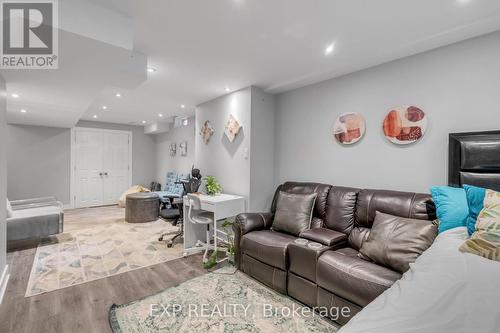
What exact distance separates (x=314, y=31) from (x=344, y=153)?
154 centimetres

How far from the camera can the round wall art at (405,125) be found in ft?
7.85

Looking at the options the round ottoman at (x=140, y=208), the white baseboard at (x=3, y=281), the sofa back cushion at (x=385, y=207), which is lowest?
the white baseboard at (x=3, y=281)

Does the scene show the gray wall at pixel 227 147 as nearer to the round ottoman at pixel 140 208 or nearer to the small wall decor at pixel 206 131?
the small wall decor at pixel 206 131

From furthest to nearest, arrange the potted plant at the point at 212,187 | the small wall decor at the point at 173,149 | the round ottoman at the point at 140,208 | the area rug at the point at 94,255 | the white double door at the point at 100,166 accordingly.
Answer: the small wall decor at the point at 173,149, the white double door at the point at 100,166, the round ottoman at the point at 140,208, the potted plant at the point at 212,187, the area rug at the point at 94,255

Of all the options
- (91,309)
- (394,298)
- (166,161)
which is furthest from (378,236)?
(166,161)

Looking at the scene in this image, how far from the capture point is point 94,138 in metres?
6.79

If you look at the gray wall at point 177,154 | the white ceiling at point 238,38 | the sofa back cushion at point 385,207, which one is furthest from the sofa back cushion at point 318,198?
the gray wall at point 177,154

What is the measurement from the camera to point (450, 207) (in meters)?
1.81

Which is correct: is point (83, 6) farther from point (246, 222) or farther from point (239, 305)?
point (239, 305)

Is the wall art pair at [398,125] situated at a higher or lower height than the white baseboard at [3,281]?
higher

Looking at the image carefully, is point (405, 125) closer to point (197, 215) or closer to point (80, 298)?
point (197, 215)

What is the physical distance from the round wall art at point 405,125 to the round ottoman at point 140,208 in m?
4.66

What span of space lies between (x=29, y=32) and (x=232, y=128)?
2.51m

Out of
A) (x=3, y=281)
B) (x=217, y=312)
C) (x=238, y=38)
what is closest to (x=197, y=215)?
(x=217, y=312)
